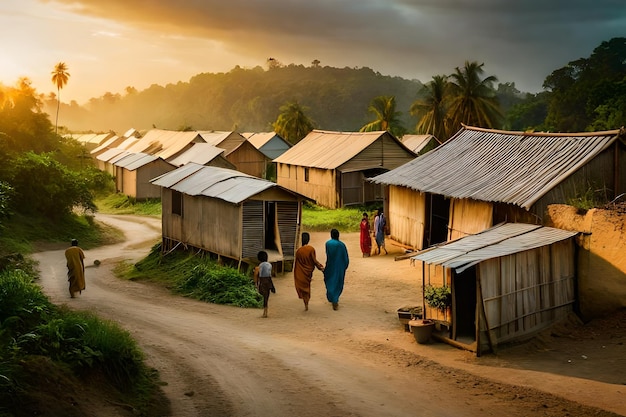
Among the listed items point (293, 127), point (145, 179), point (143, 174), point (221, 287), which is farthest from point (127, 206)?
point (221, 287)

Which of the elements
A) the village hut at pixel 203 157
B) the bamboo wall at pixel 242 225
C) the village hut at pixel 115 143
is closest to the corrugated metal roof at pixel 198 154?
the village hut at pixel 203 157

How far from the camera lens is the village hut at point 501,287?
1269 centimetres

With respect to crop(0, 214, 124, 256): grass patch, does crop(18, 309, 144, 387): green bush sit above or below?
below

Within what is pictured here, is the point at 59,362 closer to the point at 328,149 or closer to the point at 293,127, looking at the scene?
the point at 328,149

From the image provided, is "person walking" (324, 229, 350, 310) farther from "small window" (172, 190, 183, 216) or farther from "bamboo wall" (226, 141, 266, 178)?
"bamboo wall" (226, 141, 266, 178)

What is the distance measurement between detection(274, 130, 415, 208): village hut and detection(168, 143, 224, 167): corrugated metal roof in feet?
16.4

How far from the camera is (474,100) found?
50531mm

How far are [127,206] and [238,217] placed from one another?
2470 centimetres

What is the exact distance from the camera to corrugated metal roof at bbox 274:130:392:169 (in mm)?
36688

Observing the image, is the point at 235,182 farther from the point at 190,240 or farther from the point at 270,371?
the point at 270,371

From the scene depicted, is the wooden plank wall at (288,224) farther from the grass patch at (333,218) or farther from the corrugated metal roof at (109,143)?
the corrugated metal roof at (109,143)

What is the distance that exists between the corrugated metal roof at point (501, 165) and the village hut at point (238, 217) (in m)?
4.47

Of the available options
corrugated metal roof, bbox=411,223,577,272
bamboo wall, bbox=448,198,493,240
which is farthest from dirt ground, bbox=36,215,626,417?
bamboo wall, bbox=448,198,493,240

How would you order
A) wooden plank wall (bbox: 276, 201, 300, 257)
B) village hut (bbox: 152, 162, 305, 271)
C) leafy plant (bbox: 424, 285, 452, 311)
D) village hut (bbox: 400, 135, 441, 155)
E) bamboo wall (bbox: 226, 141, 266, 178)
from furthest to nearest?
village hut (bbox: 400, 135, 441, 155) < bamboo wall (bbox: 226, 141, 266, 178) < wooden plank wall (bbox: 276, 201, 300, 257) < village hut (bbox: 152, 162, 305, 271) < leafy plant (bbox: 424, 285, 452, 311)
